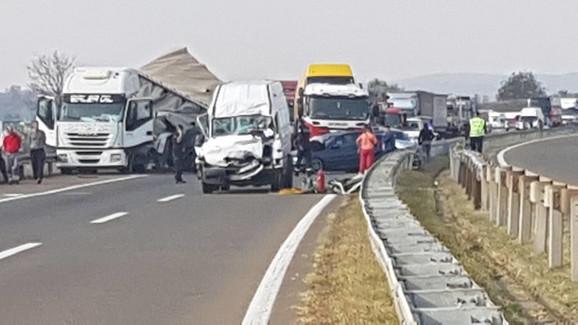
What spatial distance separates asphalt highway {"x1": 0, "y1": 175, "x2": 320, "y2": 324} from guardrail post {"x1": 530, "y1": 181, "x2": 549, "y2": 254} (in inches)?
129

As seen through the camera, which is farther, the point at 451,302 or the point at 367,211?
the point at 367,211

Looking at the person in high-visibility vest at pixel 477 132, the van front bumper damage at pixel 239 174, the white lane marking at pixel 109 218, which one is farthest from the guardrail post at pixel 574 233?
the person in high-visibility vest at pixel 477 132

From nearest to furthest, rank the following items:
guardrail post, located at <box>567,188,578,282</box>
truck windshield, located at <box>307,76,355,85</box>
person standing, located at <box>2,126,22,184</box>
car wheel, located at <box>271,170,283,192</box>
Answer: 1. guardrail post, located at <box>567,188,578,282</box>
2. car wheel, located at <box>271,170,283,192</box>
3. person standing, located at <box>2,126,22,184</box>
4. truck windshield, located at <box>307,76,355,85</box>

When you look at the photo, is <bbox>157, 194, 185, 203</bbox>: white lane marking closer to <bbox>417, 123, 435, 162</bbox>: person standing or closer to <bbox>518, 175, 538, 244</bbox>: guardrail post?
<bbox>518, 175, 538, 244</bbox>: guardrail post

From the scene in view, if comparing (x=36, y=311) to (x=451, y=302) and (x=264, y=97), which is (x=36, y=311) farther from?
(x=264, y=97)

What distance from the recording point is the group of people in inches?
1398

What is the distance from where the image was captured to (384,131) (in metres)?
48.1

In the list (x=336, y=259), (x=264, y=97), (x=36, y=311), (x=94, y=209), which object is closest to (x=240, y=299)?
(x=36, y=311)

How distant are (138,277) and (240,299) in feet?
6.85

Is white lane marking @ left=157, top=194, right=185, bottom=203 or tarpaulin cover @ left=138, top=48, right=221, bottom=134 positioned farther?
tarpaulin cover @ left=138, top=48, right=221, bottom=134

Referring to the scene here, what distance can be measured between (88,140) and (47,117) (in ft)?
6.08

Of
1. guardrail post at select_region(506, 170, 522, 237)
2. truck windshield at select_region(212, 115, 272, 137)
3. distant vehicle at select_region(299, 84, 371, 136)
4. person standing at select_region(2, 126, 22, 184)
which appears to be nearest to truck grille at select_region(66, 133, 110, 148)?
person standing at select_region(2, 126, 22, 184)

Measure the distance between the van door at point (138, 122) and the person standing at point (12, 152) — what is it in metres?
5.74

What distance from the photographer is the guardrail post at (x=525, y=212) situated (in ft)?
55.0
